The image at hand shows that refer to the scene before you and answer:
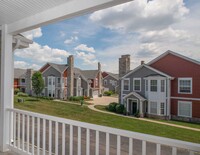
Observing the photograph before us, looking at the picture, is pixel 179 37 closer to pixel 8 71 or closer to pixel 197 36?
pixel 197 36

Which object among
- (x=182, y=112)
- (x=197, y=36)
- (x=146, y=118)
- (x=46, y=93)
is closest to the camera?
(x=197, y=36)

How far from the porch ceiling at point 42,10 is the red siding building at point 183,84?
2.94ft

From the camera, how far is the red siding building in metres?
2.07

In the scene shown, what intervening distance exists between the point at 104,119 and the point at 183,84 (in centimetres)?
123

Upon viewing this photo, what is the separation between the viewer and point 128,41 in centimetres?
255

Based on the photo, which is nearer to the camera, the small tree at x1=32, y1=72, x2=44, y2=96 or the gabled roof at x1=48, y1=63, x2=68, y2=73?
the gabled roof at x1=48, y1=63, x2=68, y2=73

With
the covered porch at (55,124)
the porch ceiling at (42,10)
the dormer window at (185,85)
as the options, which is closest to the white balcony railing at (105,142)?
the covered porch at (55,124)

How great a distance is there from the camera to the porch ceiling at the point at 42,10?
206cm

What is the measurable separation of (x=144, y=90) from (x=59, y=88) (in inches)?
60.7

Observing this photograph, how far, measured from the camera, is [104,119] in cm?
280

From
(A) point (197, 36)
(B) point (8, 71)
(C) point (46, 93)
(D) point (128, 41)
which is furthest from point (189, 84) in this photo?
(B) point (8, 71)

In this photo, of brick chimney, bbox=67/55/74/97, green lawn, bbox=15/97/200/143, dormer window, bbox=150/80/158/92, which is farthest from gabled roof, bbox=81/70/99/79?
dormer window, bbox=150/80/158/92

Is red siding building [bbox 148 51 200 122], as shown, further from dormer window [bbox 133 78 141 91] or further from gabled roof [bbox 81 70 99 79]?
gabled roof [bbox 81 70 99 79]

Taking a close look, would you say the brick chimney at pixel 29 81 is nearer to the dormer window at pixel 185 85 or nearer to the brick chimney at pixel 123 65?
the brick chimney at pixel 123 65
